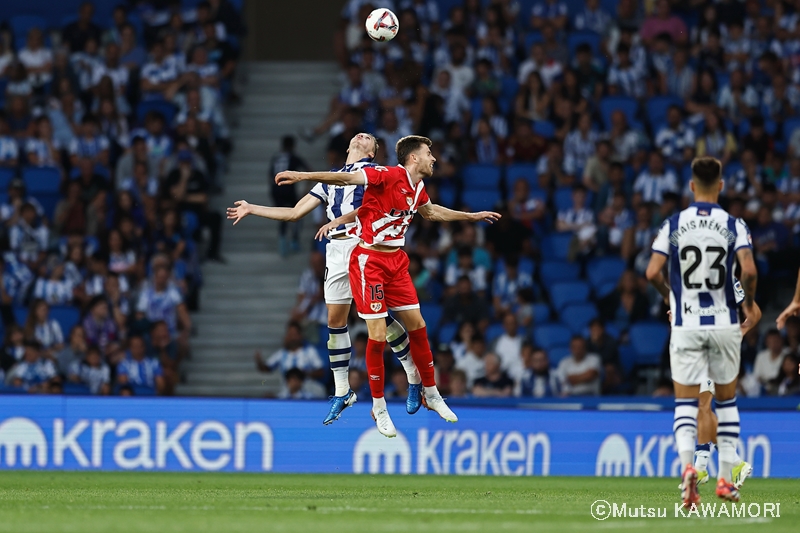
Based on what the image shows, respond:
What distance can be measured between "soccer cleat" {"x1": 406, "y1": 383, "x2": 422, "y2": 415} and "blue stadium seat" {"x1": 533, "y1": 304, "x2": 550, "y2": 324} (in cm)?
633

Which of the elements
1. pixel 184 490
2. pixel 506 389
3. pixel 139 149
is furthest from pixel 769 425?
pixel 139 149

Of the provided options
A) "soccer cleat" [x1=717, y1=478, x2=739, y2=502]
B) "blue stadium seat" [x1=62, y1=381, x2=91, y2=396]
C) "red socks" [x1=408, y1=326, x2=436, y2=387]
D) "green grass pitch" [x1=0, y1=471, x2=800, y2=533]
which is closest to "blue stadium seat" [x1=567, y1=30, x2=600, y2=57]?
"green grass pitch" [x1=0, y1=471, x2=800, y2=533]

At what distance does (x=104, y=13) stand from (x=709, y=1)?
1078 centimetres

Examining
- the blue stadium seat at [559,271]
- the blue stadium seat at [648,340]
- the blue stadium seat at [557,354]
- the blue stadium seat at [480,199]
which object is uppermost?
the blue stadium seat at [480,199]

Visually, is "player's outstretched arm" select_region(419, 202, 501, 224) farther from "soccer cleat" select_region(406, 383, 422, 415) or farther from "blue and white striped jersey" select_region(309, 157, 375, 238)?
"soccer cleat" select_region(406, 383, 422, 415)

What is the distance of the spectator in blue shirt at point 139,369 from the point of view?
1880cm

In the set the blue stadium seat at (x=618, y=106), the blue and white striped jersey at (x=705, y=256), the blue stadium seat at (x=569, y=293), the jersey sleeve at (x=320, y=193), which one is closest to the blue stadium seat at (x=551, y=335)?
the blue stadium seat at (x=569, y=293)

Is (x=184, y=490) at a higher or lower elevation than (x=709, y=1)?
lower

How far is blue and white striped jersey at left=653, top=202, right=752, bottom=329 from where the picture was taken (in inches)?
389

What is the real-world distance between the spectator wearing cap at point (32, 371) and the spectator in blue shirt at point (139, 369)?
952 mm

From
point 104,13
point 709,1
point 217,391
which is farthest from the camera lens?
point 104,13

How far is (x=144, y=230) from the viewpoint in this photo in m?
20.6

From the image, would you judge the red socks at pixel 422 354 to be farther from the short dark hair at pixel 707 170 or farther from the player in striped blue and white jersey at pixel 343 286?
the short dark hair at pixel 707 170

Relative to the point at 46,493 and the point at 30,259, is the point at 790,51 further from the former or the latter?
the point at 46,493
